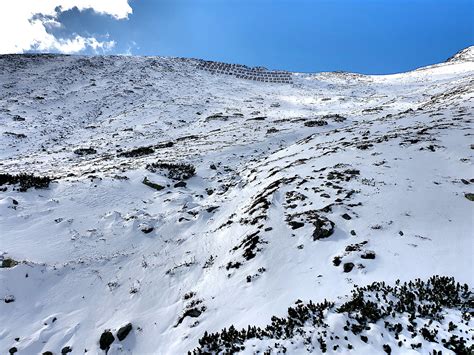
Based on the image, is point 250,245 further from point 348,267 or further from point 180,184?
point 180,184

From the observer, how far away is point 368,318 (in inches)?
239

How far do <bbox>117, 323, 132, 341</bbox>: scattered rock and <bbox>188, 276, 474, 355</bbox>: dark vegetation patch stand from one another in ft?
7.06

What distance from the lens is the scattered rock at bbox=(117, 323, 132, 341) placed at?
784cm

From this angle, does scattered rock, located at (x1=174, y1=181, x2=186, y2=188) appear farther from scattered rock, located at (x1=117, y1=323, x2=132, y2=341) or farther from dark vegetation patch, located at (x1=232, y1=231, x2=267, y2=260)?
scattered rock, located at (x1=117, y1=323, x2=132, y2=341)

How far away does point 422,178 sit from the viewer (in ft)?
40.4

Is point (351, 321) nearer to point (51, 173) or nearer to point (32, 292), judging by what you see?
point (32, 292)

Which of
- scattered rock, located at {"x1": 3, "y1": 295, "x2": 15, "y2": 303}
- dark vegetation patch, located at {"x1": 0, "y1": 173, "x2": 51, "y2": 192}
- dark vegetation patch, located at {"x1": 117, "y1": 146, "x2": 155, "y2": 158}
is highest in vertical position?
dark vegetation patch, located at {"x1": 117, "y1": 146, "x2": 155, "y2": 158}

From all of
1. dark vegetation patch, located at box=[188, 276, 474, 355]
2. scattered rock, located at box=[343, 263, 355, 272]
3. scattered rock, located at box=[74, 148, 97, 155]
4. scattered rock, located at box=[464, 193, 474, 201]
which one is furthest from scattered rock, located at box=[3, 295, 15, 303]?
scattered rock, located at box=[74, 148, 97, 155]

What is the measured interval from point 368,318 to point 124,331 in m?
5.79

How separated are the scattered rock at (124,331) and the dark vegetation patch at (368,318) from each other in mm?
2151

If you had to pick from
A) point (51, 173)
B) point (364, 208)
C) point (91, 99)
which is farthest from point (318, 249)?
point (91, 99)

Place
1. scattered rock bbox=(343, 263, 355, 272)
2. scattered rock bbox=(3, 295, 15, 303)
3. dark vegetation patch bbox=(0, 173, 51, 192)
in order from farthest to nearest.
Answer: dark vegetation patch bbox=(0, 173, 51, 192) → scattered rock bbox=(3, 295, 15, 303) → scattered rock bbox=(343, 263, 355, 272)

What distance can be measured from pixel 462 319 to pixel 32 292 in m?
10.8

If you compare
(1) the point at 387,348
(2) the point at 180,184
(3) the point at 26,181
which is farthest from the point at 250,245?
(3) the point at 26,181
